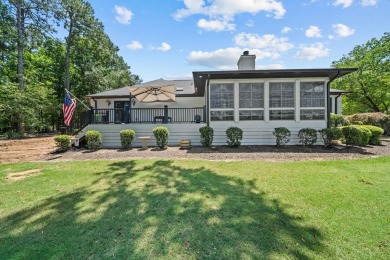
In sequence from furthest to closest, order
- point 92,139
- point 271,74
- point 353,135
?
point 271,74
point 92,139
point 353,135

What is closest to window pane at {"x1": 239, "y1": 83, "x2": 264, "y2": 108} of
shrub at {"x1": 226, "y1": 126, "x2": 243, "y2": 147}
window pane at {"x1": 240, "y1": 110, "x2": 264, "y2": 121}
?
window pane at {"x1": 240, "y1": 110, "x2": 264, "y2": 121}

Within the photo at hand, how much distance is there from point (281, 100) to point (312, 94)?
1.59 m

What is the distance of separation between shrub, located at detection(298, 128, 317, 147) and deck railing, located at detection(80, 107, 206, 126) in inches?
197

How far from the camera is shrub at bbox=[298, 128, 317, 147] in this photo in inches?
360

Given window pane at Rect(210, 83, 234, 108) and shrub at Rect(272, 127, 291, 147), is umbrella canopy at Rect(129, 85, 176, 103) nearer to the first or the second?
window pane at Rect(210, 83, 234, 108)

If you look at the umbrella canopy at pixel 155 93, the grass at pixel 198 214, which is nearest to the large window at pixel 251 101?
the umbrella canopy at pixel 155 93

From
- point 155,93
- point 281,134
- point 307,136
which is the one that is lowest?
point 307,136

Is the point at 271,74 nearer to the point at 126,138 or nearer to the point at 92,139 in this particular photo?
the point at 126,138

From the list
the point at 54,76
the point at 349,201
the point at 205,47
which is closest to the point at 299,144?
the point at 349,201

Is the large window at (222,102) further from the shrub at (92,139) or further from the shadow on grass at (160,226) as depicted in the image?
the shadow on grass at (160,226)

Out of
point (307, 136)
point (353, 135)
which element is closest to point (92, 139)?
point (307, 136)

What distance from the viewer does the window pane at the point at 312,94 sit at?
994cm

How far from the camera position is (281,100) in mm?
10031

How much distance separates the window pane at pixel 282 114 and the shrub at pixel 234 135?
2.08 m
